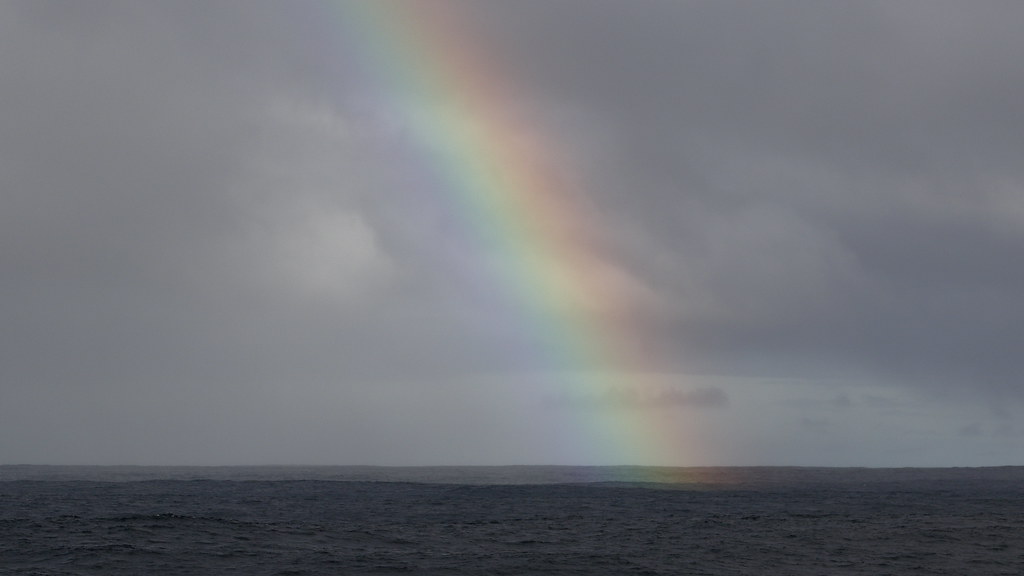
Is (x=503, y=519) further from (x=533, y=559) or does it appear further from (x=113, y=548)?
(x=113, y=548)

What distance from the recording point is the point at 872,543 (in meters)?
73.3

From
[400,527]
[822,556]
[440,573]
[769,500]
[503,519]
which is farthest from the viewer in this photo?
[769,500]

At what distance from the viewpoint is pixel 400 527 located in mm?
85000

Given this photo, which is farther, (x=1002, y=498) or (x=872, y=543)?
(x=1002, y=498)

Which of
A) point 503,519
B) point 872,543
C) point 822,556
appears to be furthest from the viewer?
point 503,519

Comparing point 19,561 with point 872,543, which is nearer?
point 19,561

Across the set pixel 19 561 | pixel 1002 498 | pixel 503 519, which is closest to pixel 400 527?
pixel 503 519

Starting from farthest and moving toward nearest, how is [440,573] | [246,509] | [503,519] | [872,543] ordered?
1. [246,509]
2. [503,519]
3. [872,543]
4. [440,573]

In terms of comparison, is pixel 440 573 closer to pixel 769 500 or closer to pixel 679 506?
pixel 679 506

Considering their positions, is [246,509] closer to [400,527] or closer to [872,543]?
[400,527]

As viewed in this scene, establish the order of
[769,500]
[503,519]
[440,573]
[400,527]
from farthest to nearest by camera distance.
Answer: [769,500]
[503,519]
[400,527]
[440,573]

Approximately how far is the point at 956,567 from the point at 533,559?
26.7 metres

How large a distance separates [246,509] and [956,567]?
7270cm

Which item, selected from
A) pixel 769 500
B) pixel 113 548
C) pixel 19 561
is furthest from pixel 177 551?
pixel 769 500
